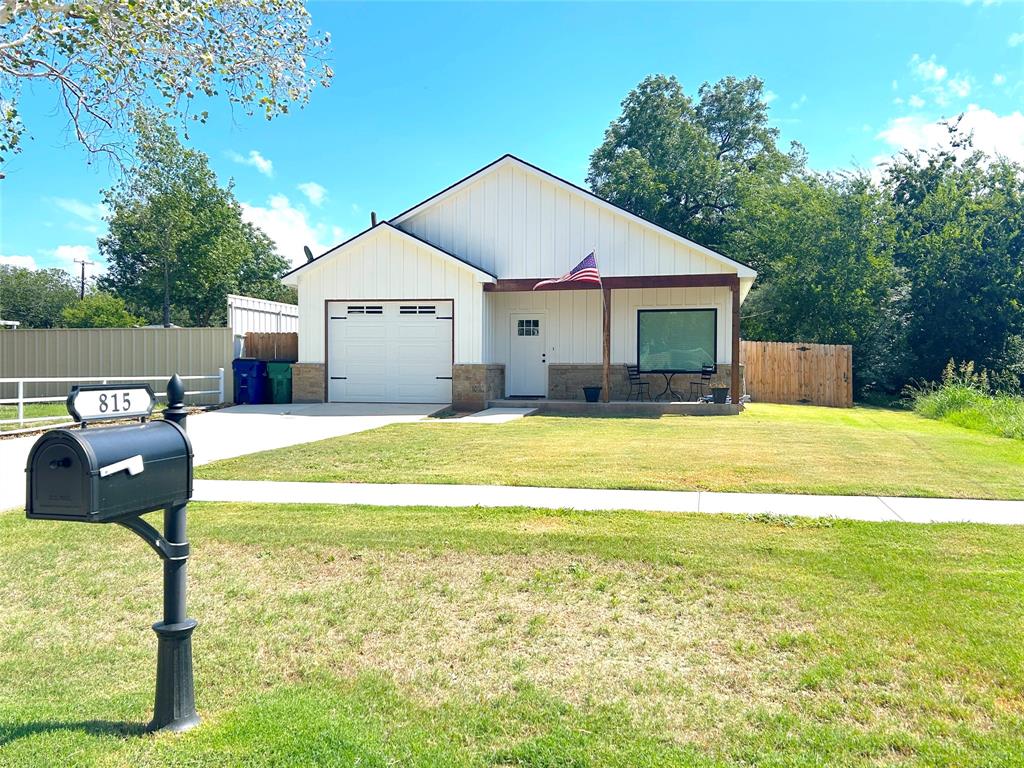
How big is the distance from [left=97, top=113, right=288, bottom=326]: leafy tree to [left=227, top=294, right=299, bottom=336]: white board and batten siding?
509 inches

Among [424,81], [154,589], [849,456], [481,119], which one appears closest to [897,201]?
[481,119]

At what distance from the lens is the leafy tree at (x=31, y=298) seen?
192 feet

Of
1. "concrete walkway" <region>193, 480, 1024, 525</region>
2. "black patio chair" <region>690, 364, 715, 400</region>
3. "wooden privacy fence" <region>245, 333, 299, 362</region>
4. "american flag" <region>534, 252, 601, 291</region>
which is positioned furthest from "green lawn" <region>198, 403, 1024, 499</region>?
"wooden privacy fence" <region>245, 333, 299, 362</region>

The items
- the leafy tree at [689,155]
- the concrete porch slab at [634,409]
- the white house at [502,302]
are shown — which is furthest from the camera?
the leafy tree at [689,155]

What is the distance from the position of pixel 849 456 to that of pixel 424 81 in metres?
15.4

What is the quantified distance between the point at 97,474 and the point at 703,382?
1734cm

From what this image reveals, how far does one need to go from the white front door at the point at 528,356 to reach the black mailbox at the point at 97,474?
55.7 ft

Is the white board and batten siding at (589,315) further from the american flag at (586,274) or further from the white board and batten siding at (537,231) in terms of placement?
the american flag at (586,274)

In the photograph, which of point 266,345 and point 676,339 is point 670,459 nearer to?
point 676,339

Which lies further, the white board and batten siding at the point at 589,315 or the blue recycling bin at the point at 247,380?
the blue recycling bin at the point at 247,380

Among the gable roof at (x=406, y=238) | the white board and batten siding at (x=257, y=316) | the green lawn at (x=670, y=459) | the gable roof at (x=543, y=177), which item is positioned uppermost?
the gable roof at (x=543, y=177)

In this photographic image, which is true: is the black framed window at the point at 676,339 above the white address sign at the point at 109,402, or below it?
above

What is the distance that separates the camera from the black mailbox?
252 centimetres

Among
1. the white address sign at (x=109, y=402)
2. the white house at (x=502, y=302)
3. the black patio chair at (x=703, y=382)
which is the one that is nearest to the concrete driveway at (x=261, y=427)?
the white house at (x=502, y=302)
